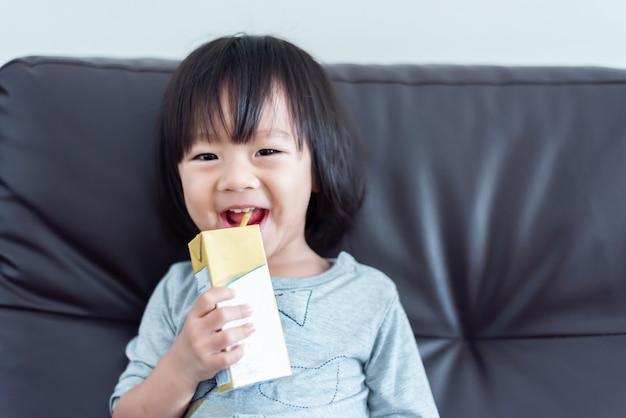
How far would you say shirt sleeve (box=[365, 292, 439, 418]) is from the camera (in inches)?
33.9

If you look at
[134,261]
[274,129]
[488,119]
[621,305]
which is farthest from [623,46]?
[134,261]

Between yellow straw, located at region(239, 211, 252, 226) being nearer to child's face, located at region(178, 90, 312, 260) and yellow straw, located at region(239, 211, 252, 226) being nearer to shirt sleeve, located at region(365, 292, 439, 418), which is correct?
child's face, located at region(178, 90, 312, 260)

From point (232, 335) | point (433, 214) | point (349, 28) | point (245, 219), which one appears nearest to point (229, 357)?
point (232, 335)

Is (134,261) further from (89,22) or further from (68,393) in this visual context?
(89,22)

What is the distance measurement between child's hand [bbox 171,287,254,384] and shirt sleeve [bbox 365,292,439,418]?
25 cm

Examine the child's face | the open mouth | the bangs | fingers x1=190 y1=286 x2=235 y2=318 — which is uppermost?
the bangs

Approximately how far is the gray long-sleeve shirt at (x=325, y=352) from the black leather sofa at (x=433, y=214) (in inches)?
2.8

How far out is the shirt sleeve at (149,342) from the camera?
2.83 ft

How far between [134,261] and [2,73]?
0.34m

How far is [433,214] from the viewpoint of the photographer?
40.1 inches

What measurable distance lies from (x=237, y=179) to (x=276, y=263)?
7.6 inches

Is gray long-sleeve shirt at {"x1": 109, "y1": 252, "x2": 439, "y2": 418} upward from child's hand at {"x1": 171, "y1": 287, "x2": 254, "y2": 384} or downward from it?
downward

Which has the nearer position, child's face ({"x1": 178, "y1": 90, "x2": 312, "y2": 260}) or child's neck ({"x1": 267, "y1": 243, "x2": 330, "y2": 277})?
child's face ({"x1": 178, "y1": 90, "x2": 312, "y2": 260})

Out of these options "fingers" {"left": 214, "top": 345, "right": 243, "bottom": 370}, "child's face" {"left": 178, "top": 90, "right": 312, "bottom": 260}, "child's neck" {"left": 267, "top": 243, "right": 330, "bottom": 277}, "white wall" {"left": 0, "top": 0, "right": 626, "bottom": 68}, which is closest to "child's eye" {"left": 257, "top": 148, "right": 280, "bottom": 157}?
"child's face" {"left": 178, "top": 90, "right": 312, "bottom": 260}
